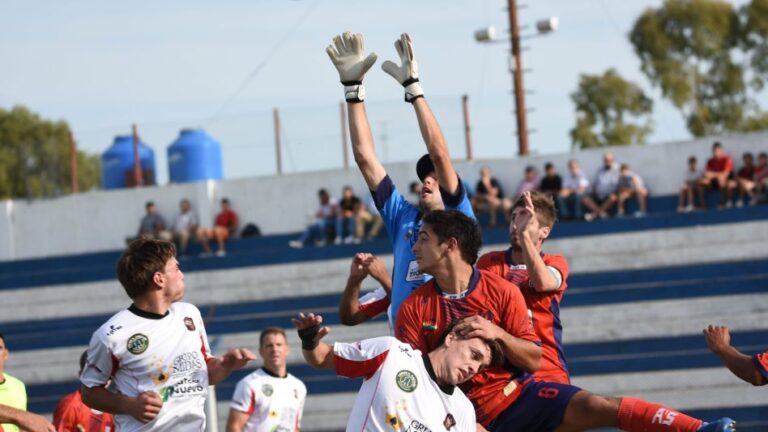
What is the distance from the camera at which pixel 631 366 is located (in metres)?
16.7

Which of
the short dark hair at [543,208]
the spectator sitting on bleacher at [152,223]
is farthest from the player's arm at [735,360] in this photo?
the spectator sitting on bleacher at [152,223]

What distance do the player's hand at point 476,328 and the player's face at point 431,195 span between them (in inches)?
47.6

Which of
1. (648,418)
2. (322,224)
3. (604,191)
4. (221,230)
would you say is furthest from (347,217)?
(648,418)

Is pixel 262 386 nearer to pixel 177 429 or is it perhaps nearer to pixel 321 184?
pixel 177 429

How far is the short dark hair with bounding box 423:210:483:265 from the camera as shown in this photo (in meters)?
5.69

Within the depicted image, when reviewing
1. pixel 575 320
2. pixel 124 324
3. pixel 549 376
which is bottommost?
pixel 575 320

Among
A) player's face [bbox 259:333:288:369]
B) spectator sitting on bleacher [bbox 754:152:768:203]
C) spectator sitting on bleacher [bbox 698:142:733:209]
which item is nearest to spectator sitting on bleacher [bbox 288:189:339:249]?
spectator sitting on bleacher [bbox 698:142:733:209]

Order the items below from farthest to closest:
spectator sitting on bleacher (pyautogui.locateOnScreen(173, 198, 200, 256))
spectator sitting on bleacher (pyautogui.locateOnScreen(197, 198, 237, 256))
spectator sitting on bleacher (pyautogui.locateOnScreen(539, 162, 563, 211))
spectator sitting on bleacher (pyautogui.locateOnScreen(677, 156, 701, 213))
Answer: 1. spectator sitting on bleacher (pyautogui.locateOnScreen(173, 198, 200, 256))
2. spectator sitting on bleacher (pyautogui.locateOnScreen(197, 198, 237, 256))
3. spectator sitting on bleacher (pyautogui.locateOnScreen(539, 162, 563, 211))
4. spectator sitting on bleacher (pyautogui.locateOnScreen(677, 156, 701, 213))

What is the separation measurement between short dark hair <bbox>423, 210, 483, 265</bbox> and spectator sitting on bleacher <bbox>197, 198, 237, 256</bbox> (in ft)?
51.0

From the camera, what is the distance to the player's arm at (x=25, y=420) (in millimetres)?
6098

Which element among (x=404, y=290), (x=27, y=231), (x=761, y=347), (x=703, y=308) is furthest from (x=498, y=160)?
(x=404, y=290)

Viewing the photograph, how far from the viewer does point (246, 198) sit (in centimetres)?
2291

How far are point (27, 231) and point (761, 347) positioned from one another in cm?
1517

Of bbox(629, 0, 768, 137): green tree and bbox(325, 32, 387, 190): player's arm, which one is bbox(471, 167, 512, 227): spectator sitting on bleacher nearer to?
bbox(325, 32, 387, 190): player's arm
